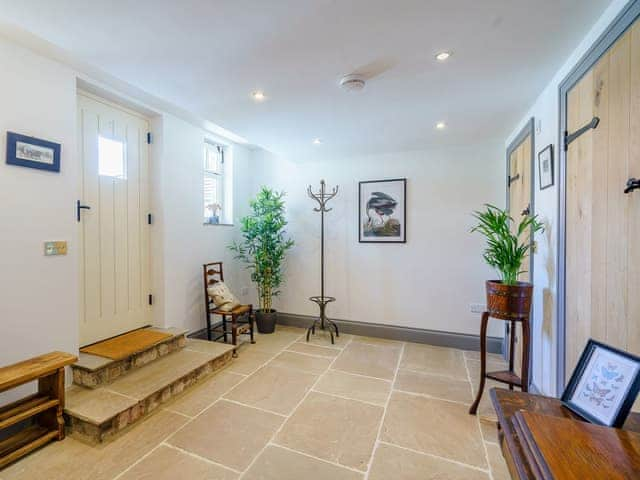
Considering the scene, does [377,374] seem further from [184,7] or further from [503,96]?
[184,7]

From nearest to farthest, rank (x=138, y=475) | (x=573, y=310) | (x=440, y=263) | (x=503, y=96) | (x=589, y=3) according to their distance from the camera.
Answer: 1. (x=589, y=3)
2. (x=138, y=475)
3. (x=573, y=310)
4. (x=503, y=96)
5. (x=440, y=263)

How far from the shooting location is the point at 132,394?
6.83 feet

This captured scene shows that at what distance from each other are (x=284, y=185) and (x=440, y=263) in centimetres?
243

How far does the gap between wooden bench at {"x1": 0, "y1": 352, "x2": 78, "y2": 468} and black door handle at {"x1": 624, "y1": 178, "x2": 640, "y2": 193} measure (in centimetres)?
317

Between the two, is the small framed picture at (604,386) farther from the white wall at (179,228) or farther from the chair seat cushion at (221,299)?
the white wall at (179,228)

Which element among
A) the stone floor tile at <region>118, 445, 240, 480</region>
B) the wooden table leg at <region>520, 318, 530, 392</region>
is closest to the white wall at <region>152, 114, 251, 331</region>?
the stone floor tile at <region>118, 445, 240, 480</region>

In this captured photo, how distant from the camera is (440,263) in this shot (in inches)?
140

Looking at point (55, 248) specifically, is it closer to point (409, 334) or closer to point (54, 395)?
point (54, 395)

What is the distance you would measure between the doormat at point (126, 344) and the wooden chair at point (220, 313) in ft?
1.94

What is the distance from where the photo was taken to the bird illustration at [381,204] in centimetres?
378

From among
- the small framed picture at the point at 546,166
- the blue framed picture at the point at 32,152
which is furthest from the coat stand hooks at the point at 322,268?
the blue framed picture at the point at 32,152

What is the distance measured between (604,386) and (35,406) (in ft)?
9.29

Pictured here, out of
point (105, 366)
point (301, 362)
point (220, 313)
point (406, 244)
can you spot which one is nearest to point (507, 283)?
point (406, 244)

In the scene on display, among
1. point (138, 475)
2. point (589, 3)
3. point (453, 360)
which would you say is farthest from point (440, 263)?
point (138, 475)
